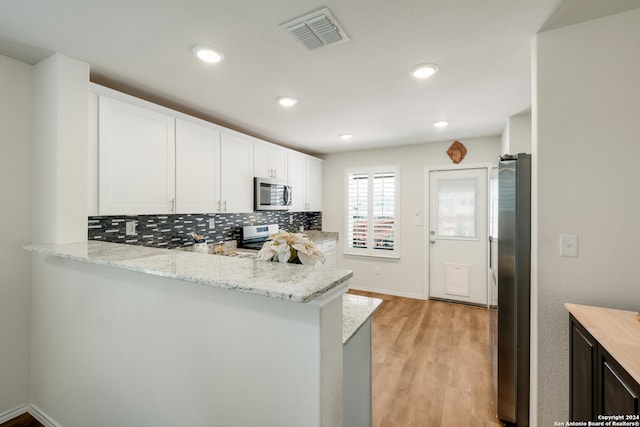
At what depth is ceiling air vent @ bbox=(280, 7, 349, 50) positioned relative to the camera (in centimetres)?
144

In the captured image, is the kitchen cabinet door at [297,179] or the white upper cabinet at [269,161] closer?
the white upper cabinet at [269,161]

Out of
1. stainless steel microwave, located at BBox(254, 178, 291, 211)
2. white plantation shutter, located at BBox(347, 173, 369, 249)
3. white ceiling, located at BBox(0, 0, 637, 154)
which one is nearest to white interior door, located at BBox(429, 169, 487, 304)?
white plantation shutter, located at BBox(347, 173, 369, 249)

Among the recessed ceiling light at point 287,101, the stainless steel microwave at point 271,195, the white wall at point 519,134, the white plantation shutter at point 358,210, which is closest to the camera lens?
the recessed ceiling light at point 287,101

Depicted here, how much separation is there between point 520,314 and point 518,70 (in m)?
1.64

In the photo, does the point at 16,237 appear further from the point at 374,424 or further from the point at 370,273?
the point at 370,273

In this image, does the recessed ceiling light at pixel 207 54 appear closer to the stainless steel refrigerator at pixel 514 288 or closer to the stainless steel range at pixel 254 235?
the stainless steel refrigerator at pixel 514 288

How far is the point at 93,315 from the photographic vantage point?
5.04 feet

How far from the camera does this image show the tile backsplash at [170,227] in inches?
93.4

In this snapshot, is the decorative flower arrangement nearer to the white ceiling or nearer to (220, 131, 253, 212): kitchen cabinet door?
the white ceiling

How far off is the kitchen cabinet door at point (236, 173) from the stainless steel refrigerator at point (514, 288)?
2.51 meters

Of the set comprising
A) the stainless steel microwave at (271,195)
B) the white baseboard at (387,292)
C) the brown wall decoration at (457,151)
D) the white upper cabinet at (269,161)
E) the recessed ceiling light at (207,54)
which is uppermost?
the recessed ceiling light at (207,54)

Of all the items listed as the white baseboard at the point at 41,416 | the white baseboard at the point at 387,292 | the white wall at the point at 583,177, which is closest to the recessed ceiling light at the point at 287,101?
the white wall at the point at 583,177

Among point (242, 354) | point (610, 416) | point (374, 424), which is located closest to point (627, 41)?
point (610, 416)

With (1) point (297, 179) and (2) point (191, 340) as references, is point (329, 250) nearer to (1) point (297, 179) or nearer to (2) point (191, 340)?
(1) point (297, 179)
